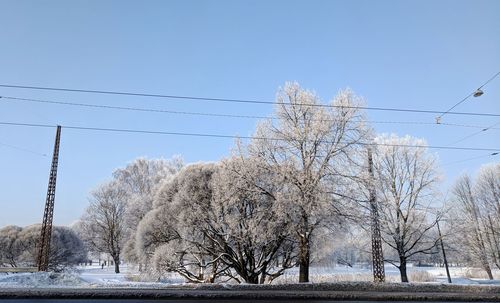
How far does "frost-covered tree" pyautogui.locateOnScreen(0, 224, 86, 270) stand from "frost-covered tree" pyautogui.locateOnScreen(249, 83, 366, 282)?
3852 centimetres

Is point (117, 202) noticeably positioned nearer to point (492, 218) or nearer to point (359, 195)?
point (359, 195)

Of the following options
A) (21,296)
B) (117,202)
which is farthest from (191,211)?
(117,202)

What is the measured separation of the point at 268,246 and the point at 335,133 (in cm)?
838

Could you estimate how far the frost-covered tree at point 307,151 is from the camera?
65.8 feet

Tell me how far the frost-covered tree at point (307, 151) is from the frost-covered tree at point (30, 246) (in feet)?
126

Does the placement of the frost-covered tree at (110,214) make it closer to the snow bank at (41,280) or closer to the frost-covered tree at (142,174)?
the frost-covered tree at (142,174)

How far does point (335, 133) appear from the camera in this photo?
21.8 meters

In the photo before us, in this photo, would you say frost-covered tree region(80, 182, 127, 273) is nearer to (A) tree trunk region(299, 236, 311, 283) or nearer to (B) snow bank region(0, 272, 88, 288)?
(B) snow bank region(0, 272, 88, 288)

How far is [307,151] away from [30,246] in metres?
47.0

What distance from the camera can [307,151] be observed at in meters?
21.6

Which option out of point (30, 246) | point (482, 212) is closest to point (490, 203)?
point (482, 212)

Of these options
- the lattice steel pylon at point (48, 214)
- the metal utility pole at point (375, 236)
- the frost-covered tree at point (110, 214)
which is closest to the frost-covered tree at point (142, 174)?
the frost-covered tree at point (110, 214)

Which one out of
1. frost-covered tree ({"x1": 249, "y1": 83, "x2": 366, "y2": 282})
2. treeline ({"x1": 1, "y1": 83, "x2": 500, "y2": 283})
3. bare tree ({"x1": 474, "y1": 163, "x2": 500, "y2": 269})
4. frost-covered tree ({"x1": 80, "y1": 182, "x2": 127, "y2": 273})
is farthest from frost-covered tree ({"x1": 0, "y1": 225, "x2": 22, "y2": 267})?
bare tree ({"x1": 474, "y1": 163, "x2": 500, "y2": 269})

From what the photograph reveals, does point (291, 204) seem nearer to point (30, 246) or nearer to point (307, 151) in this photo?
point (307, 151)
